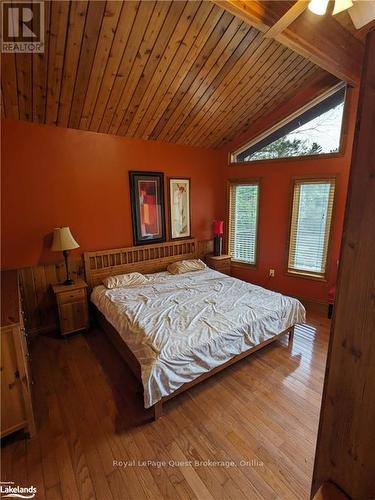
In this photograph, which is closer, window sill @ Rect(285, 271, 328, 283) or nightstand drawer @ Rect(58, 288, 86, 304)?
nightstand drawer @ Rect(58, 288, 86, 304)

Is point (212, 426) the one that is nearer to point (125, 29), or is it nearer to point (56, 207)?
point (56, 207)

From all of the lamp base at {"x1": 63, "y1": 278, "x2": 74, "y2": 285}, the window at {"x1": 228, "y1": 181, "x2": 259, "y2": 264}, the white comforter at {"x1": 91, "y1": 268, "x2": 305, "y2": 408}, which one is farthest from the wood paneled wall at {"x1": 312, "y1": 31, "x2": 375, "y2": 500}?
the window at {"x1": 228, "y1": 181, "x2": 259, "y2": 264}

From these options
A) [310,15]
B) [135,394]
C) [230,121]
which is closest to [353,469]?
[135,394]

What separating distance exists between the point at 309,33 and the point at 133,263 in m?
3.43

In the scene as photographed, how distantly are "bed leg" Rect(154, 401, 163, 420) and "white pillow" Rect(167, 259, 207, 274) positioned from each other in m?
2.14

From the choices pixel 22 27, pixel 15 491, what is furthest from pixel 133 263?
pixel 22 27

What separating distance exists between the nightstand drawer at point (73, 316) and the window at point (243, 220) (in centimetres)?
287

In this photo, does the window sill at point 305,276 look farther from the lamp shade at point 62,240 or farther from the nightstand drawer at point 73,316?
the lamp shade at point 62,240

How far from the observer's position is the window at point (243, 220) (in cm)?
432

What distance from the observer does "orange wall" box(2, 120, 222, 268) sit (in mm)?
2818

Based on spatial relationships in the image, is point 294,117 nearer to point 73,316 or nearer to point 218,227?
point 218,227

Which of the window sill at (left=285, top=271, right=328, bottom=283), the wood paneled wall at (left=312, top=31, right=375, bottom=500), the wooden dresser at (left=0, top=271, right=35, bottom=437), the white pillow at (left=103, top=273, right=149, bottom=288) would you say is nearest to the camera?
the wood paneled wall at (left=312, top=31, right=375, bottom=500)

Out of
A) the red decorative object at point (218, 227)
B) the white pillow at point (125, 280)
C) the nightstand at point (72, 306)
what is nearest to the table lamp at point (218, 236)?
the red decorative object at point (218, 227)

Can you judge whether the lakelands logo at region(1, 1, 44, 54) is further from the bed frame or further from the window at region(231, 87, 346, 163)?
the window at region(231, 87, 346, 163)
